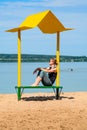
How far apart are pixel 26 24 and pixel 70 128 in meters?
5.03

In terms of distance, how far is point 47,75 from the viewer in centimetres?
1533

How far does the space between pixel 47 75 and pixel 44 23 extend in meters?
1.61

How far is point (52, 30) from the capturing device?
1616 centimetres

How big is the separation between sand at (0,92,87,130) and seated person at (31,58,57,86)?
0.46 m

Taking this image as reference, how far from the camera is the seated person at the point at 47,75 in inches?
599

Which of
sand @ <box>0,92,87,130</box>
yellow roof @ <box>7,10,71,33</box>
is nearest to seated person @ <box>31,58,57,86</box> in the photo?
sand @ <box>0,92,87,130</box>

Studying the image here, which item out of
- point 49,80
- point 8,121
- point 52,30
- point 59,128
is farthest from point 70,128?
point 52,30

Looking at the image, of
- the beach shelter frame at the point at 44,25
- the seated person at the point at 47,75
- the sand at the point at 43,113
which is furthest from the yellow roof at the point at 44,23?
the sand at the point at 43,113

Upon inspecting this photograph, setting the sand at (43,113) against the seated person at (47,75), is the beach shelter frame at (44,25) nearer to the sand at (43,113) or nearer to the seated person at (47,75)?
the seated person at (47,75)

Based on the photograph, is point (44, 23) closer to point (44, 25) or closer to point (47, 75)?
point (44, 25)

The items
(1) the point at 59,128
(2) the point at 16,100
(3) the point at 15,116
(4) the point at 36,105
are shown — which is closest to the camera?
(1) the point at 59,128

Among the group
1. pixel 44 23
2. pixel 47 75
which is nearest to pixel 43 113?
pixel 47 75

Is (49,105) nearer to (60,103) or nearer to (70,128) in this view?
(60,103)

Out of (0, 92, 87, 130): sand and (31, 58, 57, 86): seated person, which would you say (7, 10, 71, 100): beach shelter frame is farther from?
(0, 92, 87, 130): sand
